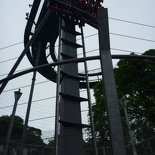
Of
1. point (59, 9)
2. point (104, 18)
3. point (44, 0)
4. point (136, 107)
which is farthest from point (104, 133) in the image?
point (104, 18)

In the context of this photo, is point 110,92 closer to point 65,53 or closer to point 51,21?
point 65,53

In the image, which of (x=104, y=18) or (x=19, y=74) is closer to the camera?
(x=104, y=18)

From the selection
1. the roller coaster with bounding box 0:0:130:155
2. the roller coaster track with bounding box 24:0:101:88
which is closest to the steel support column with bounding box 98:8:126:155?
the roller coaster with bounding box 0:0:130:155

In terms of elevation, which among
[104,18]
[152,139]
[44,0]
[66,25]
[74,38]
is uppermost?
[44,0]

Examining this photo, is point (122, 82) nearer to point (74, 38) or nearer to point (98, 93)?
point (98, 93)

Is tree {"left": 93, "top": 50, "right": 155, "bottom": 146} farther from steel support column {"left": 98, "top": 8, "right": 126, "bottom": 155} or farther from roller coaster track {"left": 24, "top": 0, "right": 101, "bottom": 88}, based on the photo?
steel support column {"left": 98, "top": 8, "right": 126, "bottom": 155}

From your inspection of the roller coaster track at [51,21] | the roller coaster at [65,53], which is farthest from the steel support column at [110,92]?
the roller coaster track at [51,21]

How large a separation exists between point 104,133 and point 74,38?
27.7 feet

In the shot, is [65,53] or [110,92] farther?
[65,53]

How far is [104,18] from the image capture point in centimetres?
471

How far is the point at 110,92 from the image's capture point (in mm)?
4035

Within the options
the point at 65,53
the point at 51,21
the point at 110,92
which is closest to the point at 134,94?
the point at 65,53

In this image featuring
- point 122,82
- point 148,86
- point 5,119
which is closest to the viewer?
point 148,86

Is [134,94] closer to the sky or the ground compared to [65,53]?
closer to the ground
